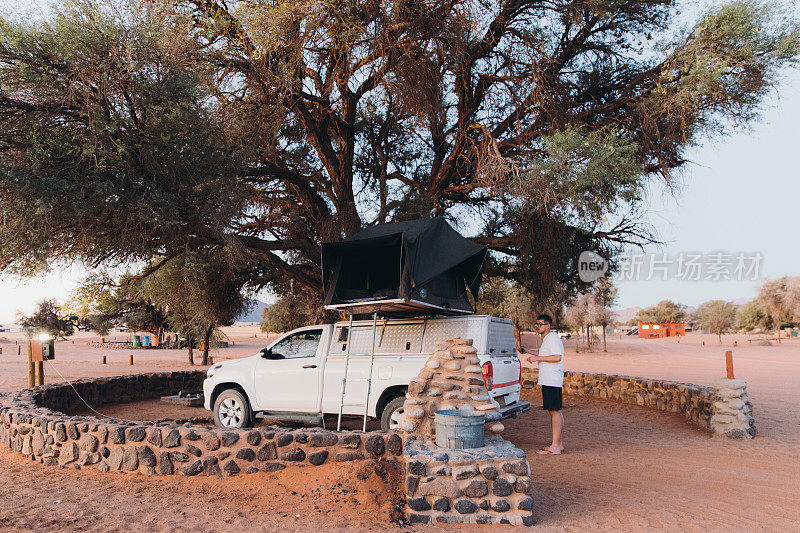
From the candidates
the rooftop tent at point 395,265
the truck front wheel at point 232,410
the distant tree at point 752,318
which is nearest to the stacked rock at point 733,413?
the rooftop tent at point 395,265

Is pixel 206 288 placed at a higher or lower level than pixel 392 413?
higher

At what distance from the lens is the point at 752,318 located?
232 ft

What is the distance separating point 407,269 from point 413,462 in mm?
3604

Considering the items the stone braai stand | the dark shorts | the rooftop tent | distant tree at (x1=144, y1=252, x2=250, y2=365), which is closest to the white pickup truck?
the rooftop tent

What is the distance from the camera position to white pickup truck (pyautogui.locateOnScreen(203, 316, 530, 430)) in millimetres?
7996

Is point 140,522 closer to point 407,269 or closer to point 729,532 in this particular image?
point 407,269

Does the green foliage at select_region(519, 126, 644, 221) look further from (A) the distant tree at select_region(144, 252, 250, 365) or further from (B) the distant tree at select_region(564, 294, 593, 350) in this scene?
(B) the distant tree at select_region(564, 294, 593, 350)

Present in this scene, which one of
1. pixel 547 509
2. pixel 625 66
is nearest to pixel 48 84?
pixel 547 509

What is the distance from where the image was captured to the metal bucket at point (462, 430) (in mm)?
5406

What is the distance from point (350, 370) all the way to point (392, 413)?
99cm

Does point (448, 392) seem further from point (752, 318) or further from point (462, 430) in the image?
point (752, 318)

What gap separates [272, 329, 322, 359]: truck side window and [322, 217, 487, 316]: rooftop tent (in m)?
0.58

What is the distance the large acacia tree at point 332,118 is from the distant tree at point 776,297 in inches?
2189

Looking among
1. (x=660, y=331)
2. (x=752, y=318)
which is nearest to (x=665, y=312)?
(x=752, y=318)
